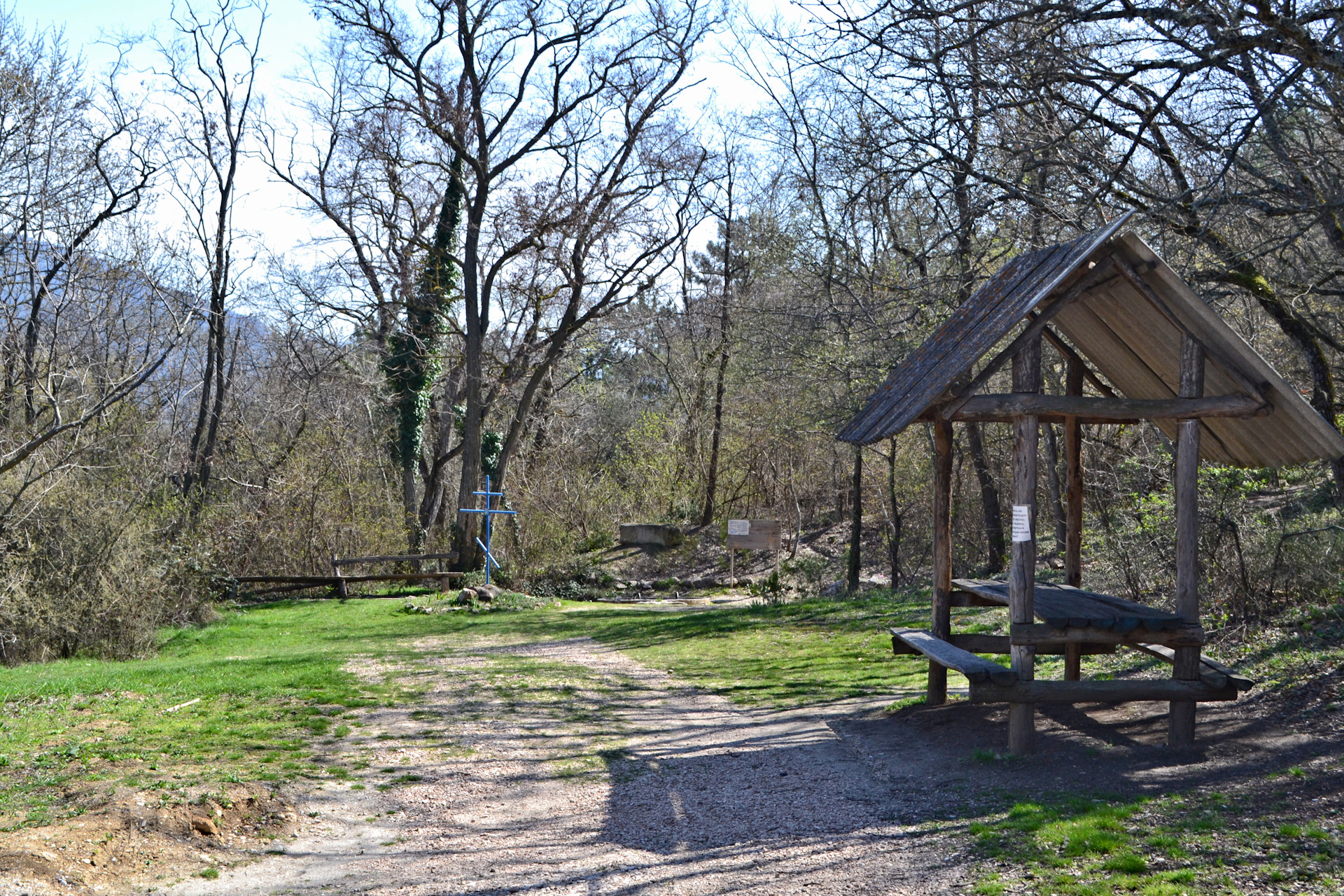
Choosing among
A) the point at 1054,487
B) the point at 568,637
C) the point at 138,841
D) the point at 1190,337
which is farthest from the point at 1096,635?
the point at 568,637

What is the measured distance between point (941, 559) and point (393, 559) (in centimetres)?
1706

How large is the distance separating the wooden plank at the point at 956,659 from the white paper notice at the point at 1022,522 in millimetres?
961

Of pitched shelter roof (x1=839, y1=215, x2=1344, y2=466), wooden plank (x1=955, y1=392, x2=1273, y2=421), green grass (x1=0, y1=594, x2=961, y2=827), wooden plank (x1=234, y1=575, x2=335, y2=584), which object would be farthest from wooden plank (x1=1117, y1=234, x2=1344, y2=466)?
wooden plank (x1=234, y1=575, x2=335, y2=584)

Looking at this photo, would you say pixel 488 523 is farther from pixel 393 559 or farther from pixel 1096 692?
pixel 1096 692

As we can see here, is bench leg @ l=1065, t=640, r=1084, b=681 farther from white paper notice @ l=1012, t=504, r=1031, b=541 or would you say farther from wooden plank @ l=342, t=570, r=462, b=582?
wooden plank @ l=342, t=570, r=462, b=582

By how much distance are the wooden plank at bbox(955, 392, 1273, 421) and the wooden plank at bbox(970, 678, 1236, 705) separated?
1936 millimetres

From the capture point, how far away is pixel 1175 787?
6.38 m

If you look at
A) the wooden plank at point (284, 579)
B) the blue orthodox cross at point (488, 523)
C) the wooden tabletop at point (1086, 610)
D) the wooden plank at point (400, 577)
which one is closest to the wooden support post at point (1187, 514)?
the wooden tabletop at point (1086, 610)

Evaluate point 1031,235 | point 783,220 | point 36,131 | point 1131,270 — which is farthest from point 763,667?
point 36,131

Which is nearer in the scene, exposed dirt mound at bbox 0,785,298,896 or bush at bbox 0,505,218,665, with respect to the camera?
exposed dirt mound at bbox 0,785,298,896

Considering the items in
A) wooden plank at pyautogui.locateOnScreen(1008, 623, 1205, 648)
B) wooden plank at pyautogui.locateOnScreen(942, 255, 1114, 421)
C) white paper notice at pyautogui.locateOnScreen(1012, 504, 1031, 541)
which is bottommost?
wooden plank at pyautogui.locateOnScreen(1008, 623, 1205, 648)

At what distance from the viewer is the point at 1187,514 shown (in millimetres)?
7500

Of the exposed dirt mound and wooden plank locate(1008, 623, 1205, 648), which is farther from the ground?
wooden plank locate(1008, 623, 1205, 648)

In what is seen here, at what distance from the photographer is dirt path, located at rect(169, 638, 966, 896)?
5461 millimetres
